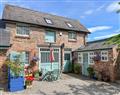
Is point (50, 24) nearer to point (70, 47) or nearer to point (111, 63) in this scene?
point (70, 47)

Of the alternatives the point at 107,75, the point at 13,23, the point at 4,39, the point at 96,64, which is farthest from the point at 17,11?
the point at 107,75

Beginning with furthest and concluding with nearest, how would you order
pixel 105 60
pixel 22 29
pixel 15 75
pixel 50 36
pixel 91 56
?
pixel 50 36, pixel 91 56, pixel 22 29, pixel 105 60, pixel 15 75

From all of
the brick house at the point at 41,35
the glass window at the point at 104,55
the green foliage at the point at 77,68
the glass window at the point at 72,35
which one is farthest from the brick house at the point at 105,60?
the glass window at the point at 72,35

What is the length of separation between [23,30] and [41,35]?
6.70 feet

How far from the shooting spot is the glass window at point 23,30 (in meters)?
15.5

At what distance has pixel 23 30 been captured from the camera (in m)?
15.8

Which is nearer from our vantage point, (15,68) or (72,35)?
(15,68)

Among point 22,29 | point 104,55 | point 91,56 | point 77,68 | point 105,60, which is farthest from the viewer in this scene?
point 77,68

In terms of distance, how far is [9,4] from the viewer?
17469 millimetres

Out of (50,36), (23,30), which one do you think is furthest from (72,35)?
(23,30)

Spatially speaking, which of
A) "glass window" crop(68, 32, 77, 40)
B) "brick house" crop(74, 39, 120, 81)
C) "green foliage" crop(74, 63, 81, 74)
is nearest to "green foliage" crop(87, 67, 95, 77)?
"brick house" crop(74, 39, 120, 81)

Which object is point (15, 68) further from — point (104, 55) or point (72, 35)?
point (72, 35)

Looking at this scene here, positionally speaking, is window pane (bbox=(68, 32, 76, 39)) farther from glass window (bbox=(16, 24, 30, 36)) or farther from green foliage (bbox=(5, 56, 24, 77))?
green foliage (bbox=(5, 56, 24, 77))

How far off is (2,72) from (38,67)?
495cm
